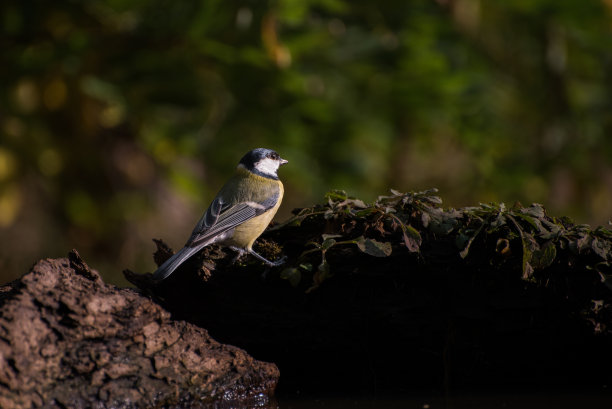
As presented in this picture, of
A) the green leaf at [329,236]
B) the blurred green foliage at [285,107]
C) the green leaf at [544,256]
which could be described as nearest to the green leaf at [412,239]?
the green leaf at [329,236]

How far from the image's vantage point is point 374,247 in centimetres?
214

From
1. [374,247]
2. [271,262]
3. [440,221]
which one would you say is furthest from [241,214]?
[440,221]

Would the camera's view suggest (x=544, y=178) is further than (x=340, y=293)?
Yes

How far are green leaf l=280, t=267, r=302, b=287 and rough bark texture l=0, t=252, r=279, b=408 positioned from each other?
298 millimetres

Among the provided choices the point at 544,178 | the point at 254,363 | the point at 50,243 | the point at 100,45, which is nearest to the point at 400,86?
the point at 544,178

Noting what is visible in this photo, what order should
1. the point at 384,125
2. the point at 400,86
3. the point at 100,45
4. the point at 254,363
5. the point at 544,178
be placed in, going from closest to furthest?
1. the point at 254,363
2. the point at 100,45
3. the point at 400,86
4. the point at 384,125
5. the point at 544,178

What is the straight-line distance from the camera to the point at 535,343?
2.21 m

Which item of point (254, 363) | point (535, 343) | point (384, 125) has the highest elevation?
point (384, 125)

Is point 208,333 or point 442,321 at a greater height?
point 442,321

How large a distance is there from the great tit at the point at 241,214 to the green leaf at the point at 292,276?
0.34ft

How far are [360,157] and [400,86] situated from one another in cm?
67

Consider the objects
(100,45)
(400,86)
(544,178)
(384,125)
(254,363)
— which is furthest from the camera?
(544,178)

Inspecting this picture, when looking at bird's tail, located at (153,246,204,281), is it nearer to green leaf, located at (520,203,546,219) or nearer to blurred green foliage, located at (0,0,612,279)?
green leaf, located at (520,203,546,219)

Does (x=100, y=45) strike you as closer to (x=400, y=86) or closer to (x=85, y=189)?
(x=85, y=189)
